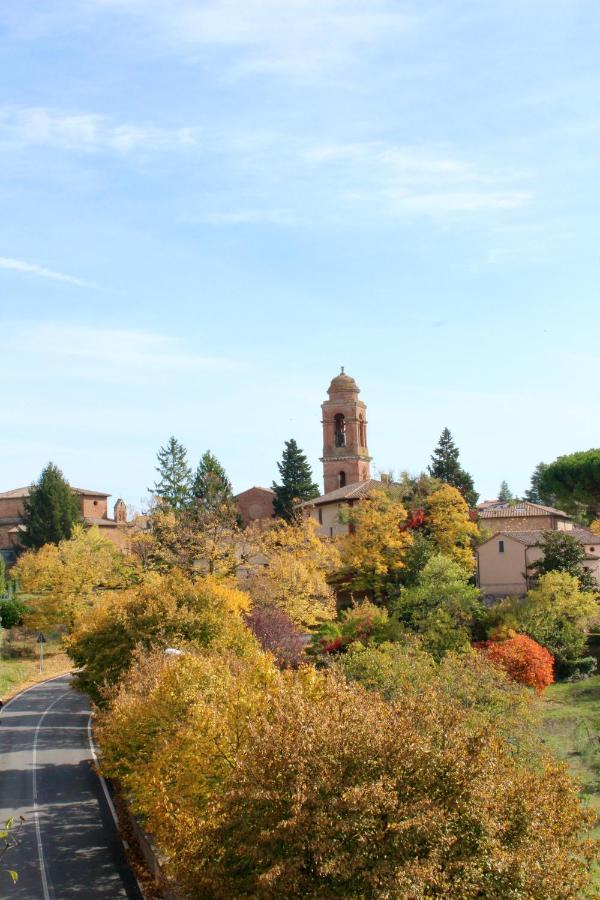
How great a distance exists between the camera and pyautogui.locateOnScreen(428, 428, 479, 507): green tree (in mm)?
79625

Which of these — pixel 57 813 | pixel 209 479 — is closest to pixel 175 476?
pixel 209 479

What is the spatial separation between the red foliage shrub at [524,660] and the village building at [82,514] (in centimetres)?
5486

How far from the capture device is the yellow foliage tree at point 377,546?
62.2 meters

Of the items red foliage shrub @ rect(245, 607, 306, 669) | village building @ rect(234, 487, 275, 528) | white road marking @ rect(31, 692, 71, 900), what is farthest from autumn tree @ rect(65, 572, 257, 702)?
village building @ rect(234, 487, 275, 528)

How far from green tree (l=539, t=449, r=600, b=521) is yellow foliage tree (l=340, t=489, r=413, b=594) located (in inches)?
528

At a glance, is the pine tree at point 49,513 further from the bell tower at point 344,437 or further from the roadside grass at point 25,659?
the bell tower at point 344,437

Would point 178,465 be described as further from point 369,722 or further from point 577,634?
point 369,722

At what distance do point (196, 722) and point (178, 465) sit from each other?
231ft

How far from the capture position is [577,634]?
2095 inches

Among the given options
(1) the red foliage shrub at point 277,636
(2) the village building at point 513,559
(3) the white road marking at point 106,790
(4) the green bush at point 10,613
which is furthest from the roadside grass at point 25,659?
(2) the village building at point 513,559

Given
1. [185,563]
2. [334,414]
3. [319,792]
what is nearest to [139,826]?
[319,792]

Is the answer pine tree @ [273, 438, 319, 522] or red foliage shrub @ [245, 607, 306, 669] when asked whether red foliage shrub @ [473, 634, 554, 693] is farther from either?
pine tree @ [273, 438, 319, 522]

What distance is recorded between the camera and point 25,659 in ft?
217

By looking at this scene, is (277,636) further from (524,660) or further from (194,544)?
(194,544)
